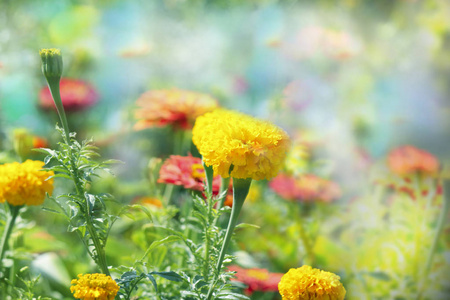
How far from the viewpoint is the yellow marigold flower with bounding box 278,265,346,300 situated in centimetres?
32

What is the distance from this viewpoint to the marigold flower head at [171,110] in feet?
1.90

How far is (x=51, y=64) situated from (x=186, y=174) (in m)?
0.15

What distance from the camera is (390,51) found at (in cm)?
135

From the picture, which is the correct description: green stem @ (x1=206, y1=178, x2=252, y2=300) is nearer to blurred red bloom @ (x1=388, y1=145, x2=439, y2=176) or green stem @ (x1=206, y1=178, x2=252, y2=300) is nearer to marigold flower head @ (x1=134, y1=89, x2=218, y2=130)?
marigold flower head @ (x1=134, y1=89, x2=218, y2=130)

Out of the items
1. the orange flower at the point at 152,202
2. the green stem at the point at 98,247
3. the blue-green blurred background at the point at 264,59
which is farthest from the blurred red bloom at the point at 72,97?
the green stem at the point at 98,247

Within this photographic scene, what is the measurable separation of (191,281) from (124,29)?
4.20ft

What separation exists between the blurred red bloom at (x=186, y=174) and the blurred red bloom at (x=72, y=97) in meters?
0.54

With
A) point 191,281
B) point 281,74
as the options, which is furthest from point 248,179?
point 281,74

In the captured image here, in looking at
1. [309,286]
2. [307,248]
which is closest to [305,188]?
[307,248]

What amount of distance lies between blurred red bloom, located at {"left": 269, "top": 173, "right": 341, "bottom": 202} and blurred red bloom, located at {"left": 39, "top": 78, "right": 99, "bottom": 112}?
1.38 feet

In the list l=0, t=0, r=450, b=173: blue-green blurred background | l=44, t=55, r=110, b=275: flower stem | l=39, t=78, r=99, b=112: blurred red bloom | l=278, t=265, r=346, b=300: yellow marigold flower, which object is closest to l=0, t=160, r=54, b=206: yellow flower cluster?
l=44, t=55, r=110, b=275: flower stem

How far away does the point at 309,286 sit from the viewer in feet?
1.06

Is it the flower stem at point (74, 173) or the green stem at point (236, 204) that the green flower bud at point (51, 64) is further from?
the green stem at point (236, 204)

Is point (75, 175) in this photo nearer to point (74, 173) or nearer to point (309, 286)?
point (74, 173)
